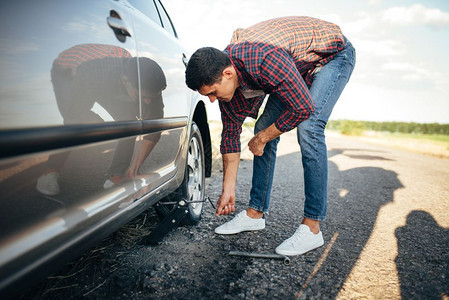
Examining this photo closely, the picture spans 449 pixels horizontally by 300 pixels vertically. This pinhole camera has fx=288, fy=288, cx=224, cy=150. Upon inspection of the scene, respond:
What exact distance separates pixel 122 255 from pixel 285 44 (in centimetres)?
161

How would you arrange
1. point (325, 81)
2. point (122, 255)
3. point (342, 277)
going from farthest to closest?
1. point (325, 81)
2. point (122, 255)
3. point (342, 277)

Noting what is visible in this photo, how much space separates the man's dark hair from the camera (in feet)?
5.30

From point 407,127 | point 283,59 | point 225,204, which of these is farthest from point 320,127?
point 407,127

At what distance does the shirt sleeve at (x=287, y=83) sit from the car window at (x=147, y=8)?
30.9 inches

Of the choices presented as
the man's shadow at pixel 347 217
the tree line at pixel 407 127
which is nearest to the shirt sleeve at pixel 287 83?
the man's shadow at pixel 347 217

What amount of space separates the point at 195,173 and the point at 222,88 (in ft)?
3.31

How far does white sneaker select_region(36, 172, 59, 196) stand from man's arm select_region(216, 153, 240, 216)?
128 centimetres

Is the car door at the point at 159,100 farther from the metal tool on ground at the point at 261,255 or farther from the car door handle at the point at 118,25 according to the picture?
the metal tool on ground at the point at 261,255

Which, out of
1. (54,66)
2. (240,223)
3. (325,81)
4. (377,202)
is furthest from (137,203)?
(377,202)

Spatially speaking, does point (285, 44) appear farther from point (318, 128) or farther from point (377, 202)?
point (377, 202)

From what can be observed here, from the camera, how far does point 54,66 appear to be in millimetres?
874

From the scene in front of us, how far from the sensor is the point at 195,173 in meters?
2.53

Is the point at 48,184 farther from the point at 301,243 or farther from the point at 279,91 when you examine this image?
the point at 301,243

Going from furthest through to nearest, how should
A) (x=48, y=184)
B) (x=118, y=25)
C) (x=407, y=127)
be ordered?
(x=407, y=127) < (x=118, y=25) < (x=48, y=184)
